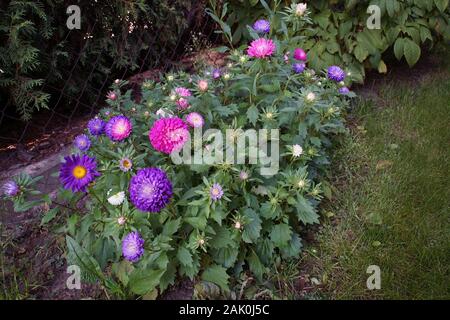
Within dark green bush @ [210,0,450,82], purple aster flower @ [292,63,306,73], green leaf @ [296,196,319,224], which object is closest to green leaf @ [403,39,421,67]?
dark green bush @ [210,0,450,82]

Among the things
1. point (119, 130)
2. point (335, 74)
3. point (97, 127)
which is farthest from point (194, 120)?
point (335, 74)

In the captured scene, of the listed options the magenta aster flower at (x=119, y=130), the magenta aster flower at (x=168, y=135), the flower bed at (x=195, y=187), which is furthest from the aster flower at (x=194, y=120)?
the magenta aster flower at (x=119, y=130)

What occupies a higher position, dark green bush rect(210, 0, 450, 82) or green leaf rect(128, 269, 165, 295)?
dark green bush rect(210, 0, 450, 82)

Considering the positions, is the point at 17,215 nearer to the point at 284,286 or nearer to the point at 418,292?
the point at 284,286

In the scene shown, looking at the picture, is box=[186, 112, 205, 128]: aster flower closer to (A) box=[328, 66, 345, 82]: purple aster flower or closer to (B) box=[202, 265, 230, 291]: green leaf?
(B) box=[202, 265, 230, 291]: green leaf

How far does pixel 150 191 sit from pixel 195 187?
33 cm

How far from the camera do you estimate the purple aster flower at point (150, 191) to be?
1.36 meters

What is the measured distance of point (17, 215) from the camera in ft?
6.77

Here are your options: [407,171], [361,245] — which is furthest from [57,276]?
[407,171]

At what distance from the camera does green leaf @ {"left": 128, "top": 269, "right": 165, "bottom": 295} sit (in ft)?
5.05

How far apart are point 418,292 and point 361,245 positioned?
0.30 metres

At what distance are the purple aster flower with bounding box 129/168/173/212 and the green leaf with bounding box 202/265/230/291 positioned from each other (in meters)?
0.43

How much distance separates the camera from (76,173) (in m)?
1.39

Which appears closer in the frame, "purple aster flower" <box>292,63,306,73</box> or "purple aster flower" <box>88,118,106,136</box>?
"purple aster flower" <box>88,118,106,136</box>
